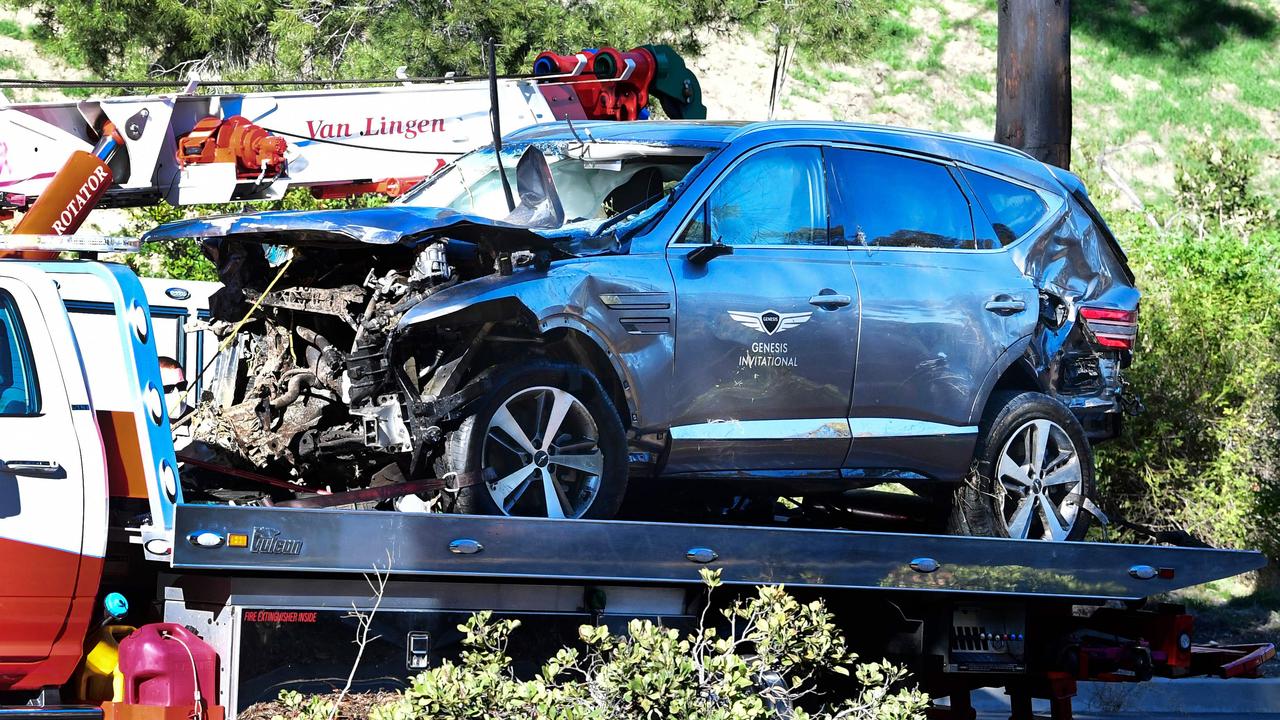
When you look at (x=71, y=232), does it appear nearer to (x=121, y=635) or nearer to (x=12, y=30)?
(x=121, y=635)

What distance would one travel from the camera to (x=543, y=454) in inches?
234

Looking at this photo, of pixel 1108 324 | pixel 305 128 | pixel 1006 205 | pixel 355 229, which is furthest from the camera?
pixel 305 128

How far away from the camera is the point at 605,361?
244 inches

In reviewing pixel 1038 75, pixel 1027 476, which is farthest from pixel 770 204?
pixel 1038 75

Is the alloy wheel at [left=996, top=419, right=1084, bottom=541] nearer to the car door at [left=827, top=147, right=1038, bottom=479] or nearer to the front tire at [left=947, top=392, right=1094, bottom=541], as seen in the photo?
the front tire at [left=947, top=392, right=1094, bottom=541]

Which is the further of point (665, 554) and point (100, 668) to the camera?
point (665, 554)

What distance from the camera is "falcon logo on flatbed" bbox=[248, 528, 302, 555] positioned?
483 centimetres

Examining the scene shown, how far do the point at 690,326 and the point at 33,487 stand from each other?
261 centimetres

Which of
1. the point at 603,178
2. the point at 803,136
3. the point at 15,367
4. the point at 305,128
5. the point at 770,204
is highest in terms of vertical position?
the point at 305,128

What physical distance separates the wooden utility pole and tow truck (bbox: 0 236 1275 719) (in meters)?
5.48

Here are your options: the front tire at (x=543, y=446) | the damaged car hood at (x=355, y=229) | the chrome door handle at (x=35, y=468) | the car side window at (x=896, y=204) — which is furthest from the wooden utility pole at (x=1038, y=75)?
the chrome door handle at (x=35, y=468)

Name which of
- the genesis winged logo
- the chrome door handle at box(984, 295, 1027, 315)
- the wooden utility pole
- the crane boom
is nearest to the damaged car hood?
the genesis winged logo

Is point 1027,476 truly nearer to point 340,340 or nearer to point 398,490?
point 398,490

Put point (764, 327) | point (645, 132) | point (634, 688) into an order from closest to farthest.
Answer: point (634, 688) < point (764, 327) < point (645, 132)
